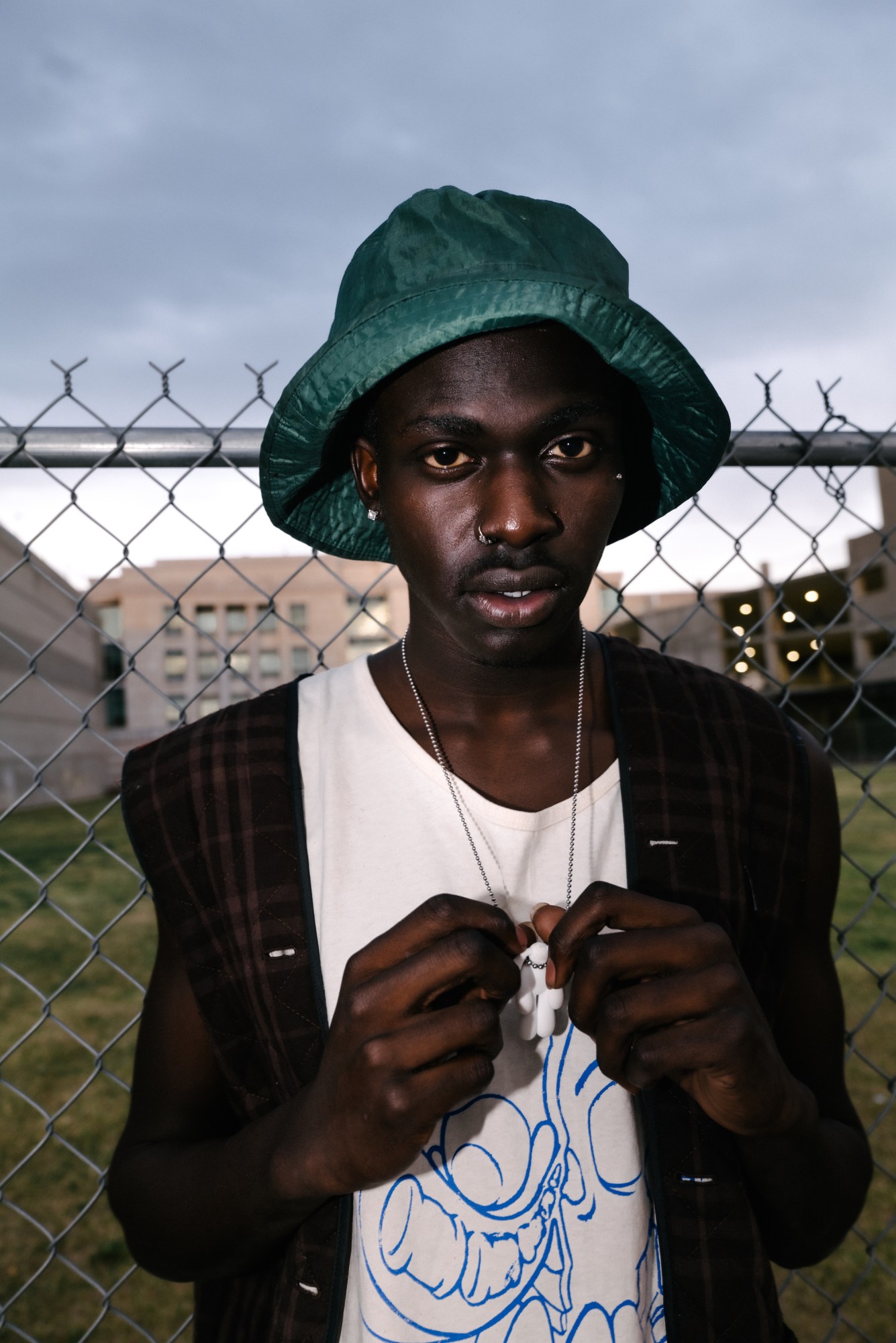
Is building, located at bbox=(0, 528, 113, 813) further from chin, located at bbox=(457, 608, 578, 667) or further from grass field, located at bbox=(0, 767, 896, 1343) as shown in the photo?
chin, located at bbox=(457, 608, 578, 667)

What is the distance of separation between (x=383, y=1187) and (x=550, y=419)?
3.51 ft

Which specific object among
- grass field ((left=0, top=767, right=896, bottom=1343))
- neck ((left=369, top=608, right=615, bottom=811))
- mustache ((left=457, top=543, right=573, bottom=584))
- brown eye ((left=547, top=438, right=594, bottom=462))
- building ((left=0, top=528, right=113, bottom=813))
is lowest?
grass field ((left=0, top=767, right=896, bottom=1343))

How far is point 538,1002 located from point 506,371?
2.67ft

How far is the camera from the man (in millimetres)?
1041

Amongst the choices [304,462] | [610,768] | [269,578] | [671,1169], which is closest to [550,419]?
[304,462]

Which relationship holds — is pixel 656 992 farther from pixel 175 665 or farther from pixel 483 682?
pixel 175 665

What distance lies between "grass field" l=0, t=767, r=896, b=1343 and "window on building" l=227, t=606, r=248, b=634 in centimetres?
4366

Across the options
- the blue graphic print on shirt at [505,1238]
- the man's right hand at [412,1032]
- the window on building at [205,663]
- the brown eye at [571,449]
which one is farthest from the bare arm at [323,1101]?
the window on building at [205,663]

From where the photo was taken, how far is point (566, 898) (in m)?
1.35

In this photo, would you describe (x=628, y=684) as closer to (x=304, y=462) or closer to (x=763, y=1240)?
(x=304, y=462)

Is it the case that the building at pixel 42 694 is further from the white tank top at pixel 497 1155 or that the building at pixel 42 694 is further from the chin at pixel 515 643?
the chin at pixel 515 643

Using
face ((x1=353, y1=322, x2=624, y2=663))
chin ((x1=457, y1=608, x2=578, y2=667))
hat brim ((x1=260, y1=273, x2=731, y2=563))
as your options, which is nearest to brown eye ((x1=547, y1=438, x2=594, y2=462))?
face ((x1=353, y1=322, x2=624, y2=663))

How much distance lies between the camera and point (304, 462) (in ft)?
4.97

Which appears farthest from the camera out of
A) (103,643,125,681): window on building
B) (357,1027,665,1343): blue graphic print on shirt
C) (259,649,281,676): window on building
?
(259,649,281,676): window on building
